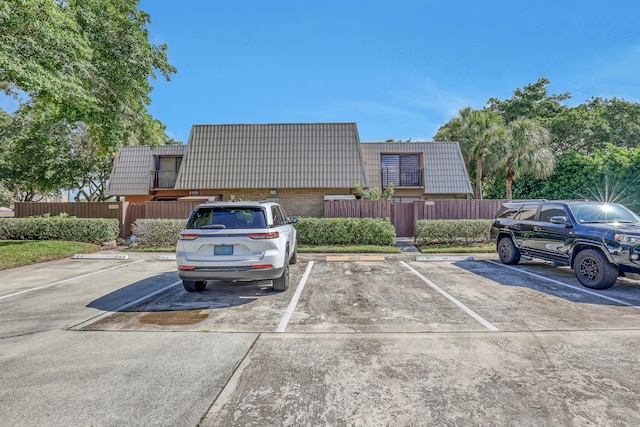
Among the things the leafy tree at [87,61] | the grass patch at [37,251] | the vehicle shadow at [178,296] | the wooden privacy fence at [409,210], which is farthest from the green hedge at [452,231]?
the grass patch at [37,251]

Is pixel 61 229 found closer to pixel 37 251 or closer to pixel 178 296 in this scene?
pixel 37 251

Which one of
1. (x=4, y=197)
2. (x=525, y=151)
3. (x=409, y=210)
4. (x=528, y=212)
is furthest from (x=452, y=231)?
(x=4, y=197)

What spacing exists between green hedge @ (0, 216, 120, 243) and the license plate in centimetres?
1106

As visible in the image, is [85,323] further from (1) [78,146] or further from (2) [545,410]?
(1) [78,146]

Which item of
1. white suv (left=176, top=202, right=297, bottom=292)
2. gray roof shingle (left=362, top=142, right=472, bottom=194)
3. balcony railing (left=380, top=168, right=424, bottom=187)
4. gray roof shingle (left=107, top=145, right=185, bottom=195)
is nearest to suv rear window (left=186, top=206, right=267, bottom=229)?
white suv (left=176, top=202, right=297, bottom=292)

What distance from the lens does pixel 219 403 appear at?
2.63 metres

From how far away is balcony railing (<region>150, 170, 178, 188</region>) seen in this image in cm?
2191

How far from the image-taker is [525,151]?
20.8 m

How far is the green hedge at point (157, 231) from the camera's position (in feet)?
43.8

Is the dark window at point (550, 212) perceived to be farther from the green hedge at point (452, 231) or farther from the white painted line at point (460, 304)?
the green hedge at point (452, 231)

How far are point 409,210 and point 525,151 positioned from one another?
11.4 metres

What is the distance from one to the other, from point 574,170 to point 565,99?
16.1 meters

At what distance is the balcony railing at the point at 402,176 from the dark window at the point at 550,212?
13.6m

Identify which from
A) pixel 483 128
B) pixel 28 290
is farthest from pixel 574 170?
pixel 28 290
